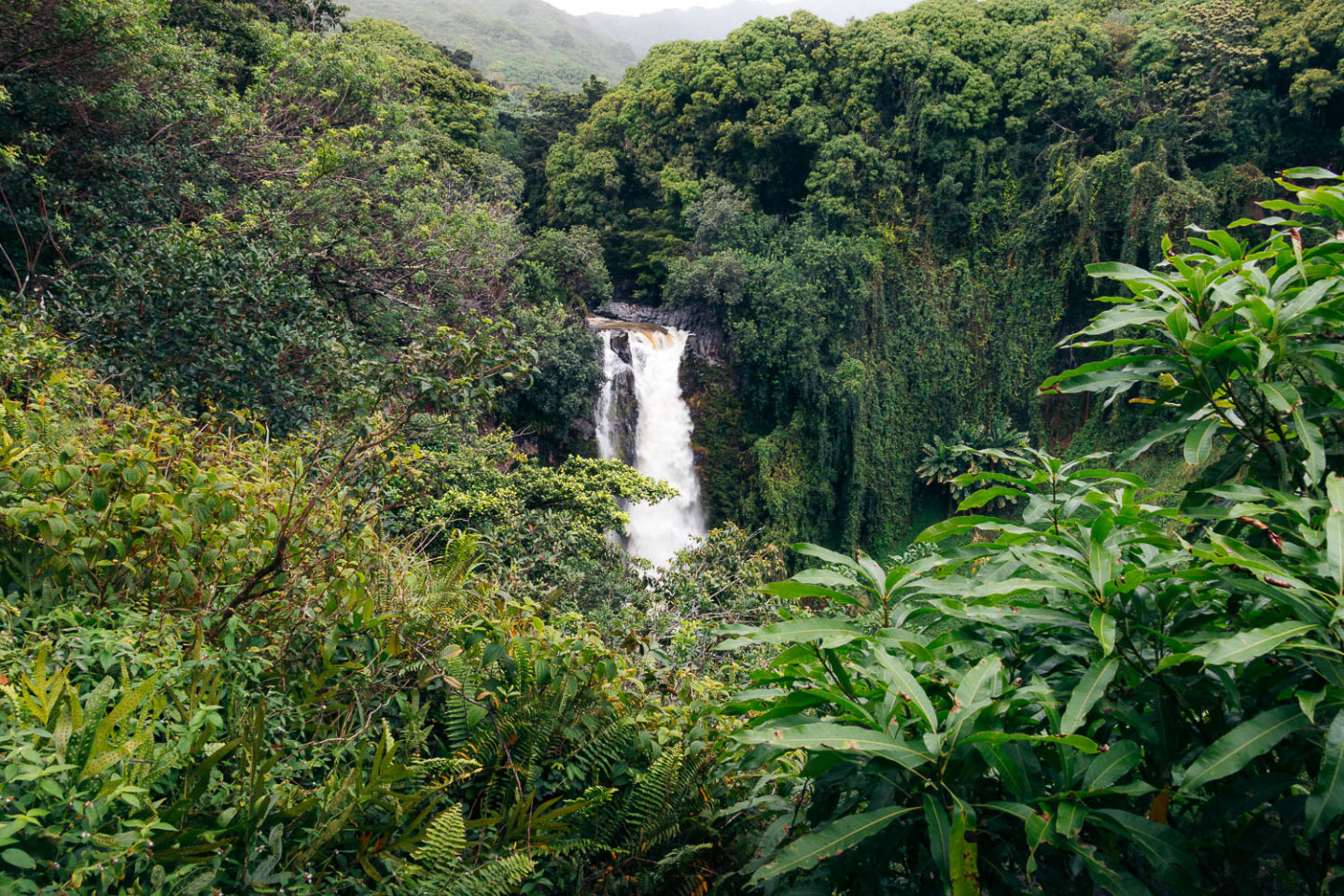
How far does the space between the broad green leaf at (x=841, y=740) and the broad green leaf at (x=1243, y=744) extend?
1.13 ft

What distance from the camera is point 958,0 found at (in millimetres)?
17750

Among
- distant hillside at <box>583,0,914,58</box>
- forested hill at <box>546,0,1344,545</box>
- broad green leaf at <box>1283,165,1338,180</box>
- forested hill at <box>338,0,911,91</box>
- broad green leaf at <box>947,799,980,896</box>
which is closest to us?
broad green leaf at <box>947,799,980,896</box>

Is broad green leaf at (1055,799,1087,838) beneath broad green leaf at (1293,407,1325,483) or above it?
beneath

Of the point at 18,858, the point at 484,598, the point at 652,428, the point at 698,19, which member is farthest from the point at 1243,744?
the point at 698,19

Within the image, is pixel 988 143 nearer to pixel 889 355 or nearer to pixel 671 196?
pixel 889 355

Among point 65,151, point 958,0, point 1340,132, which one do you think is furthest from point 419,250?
point 1340,132

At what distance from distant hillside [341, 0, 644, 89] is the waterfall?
26888mm

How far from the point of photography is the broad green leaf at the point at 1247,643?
3.02ft

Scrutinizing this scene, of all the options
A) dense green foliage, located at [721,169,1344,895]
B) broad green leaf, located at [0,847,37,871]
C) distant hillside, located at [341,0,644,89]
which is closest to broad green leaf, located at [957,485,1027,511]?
dense green foliage, located at [721,169,1344,895]

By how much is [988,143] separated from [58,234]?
17543 mm

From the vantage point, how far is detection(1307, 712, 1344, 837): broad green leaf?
867 millimetres

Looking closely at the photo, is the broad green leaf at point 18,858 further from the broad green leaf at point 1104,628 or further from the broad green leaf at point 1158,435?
the broad green leaf at point 1158,435

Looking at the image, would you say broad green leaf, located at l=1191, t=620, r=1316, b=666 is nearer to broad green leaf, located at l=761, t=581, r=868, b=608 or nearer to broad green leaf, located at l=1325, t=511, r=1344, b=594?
broad green leaf, located at l=1325, t=511, r=1344, b=594

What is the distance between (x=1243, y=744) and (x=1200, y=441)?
1.95 ft
